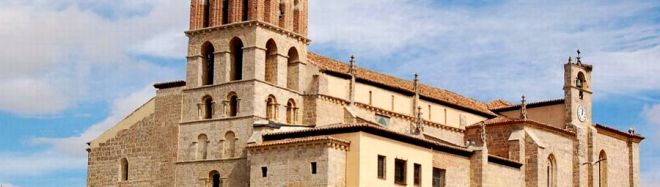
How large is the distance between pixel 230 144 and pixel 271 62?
4.46m

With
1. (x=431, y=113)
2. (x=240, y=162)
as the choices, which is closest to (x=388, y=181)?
(x=240, y=162)

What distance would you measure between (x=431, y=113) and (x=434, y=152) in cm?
932

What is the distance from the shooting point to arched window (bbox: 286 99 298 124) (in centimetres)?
6016

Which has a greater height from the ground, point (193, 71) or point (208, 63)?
point (208, 63)

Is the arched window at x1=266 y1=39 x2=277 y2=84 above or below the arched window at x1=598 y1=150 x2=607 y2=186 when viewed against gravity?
above

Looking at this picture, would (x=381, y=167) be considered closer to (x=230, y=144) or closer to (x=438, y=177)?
(x=438, y=177)

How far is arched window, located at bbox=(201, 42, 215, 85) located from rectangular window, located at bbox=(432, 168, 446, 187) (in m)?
11.8

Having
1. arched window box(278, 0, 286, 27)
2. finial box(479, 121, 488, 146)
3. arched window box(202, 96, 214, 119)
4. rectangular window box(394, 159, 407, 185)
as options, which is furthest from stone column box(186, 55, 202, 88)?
finial box(479, 121, 488, 146)

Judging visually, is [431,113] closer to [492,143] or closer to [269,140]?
[492,143]

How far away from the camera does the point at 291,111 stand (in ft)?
198

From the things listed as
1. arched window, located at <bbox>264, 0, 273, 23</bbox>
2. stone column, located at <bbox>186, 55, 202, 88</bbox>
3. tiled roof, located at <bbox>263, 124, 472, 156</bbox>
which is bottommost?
tiled roof, located at <bbox>263, 124, 472, 156</bbox>

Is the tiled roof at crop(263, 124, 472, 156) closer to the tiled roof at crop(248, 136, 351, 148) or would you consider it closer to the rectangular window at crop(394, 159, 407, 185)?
the tiled roof at crop(248, 136, 351, 148)

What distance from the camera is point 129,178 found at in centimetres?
6322

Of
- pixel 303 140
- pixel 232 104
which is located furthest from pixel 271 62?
pixel 303 140
